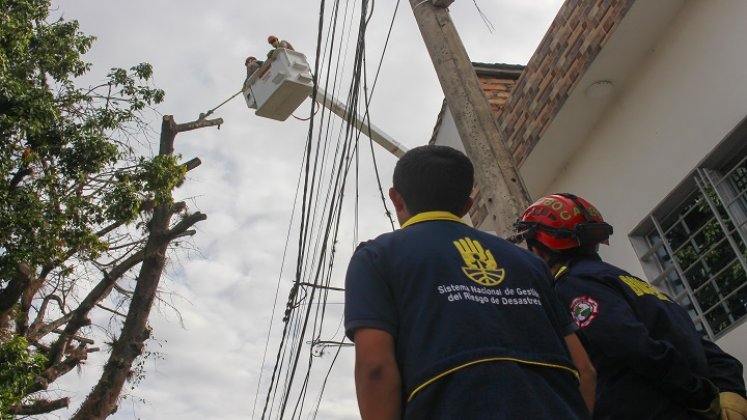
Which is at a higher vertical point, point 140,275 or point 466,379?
point 140,275

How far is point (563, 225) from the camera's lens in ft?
9.53

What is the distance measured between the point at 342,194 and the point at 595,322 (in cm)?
483

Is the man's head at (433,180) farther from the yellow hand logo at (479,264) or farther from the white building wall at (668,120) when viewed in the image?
the white building wall at (668,120)

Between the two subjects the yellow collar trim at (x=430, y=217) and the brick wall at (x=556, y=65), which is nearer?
the yellow collar trim at (x=430, y=217)

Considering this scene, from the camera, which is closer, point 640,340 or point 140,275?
point 640,340

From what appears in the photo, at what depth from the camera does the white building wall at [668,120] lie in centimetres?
461

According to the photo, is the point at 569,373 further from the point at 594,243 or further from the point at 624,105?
the point at 624,105

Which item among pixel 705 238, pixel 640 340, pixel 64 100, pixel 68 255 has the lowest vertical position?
pixel 640 340

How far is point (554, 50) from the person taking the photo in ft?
20.2

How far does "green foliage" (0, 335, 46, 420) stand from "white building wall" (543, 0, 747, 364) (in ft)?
22.7

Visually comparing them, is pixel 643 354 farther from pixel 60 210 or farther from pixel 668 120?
pixel 60 210

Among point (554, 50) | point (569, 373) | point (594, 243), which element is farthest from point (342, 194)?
point (569, 373)

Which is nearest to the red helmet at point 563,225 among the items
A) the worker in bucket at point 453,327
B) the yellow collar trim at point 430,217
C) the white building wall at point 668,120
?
the worker in bucket at point 453,327

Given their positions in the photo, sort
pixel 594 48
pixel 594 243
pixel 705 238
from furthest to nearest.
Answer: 1. pixel 594 48
2. pixel 705 238
3. pixel 594 243
